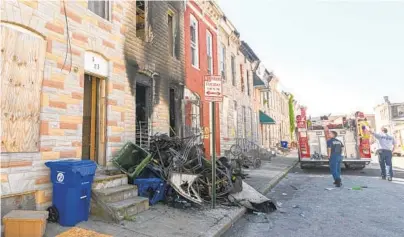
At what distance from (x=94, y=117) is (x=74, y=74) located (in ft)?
4.25

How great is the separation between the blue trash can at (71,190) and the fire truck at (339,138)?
11607mm

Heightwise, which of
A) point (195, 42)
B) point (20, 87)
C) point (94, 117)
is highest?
point (195, 42)

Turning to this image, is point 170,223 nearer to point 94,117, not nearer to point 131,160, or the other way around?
point 131,160

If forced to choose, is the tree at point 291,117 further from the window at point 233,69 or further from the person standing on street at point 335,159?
the person standing on street at point 335,159

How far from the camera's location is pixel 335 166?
9.70m

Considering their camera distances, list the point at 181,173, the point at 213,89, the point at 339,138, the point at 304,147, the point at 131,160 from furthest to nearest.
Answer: the point at 304,147
the point at 339,138
the point at 131,160
the point at 181,173
the point at 213,89

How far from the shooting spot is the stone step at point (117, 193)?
526cm

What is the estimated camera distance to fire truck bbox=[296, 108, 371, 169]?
13.1m

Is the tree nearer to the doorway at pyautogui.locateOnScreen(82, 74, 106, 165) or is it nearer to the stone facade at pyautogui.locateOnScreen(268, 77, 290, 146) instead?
the stone facade at pyautogui.locateOnScreen(268, 77, 290, 146)

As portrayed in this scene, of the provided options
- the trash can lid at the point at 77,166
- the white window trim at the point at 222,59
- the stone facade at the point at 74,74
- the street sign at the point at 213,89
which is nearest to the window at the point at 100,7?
the stone facade at the point at 74,74

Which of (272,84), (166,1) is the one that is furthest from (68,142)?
(272,84)

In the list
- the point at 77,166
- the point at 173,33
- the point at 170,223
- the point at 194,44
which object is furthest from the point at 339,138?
the point at 77,166

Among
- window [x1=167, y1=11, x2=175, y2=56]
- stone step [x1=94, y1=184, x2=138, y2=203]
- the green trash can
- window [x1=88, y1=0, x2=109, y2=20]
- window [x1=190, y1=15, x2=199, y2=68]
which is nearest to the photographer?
stone step [x1=94, y1=184, x2=138, y2=203]

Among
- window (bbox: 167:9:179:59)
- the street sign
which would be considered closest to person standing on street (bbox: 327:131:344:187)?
the street sign
